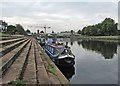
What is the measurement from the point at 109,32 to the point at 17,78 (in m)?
112

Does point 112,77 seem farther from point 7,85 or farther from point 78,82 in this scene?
point 7,85

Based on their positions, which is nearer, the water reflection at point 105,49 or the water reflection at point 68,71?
the water reflection at point 68,71

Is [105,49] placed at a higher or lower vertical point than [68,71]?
lower

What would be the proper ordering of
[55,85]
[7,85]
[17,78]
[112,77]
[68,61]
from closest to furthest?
[7,85]
[17,78]
[55,85]
[112,77]
[68,61]

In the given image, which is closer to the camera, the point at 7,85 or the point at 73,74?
the point at 7,85

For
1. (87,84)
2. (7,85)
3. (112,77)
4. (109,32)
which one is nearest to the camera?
(7,85)

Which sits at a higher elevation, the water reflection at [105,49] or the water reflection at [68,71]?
the water reflection at [68,71]

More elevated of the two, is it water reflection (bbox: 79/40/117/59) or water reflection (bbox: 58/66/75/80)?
water reflection (bbox: 58/66/75/80)

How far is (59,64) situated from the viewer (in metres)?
21.7

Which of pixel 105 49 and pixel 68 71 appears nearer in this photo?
pixel 68 71

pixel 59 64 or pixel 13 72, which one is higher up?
pixel 13 72

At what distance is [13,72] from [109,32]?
11155 cm

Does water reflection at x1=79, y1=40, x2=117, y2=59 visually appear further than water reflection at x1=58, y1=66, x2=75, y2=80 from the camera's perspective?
Yes

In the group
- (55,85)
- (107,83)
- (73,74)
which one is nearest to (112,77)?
(107,83)
